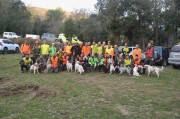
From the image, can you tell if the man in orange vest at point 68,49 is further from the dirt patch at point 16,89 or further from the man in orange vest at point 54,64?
the dirt patch at point 16,89

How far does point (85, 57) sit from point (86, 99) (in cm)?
759

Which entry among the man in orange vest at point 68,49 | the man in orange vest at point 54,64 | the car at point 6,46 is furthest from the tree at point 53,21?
the man in orange vest at point 54,64

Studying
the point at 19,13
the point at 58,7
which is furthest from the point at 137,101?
the point at 58,7

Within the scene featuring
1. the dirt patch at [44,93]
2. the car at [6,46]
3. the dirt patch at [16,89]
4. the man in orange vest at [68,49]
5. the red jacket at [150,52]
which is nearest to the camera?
the dirt patch at [44,93]

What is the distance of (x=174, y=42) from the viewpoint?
36.8m

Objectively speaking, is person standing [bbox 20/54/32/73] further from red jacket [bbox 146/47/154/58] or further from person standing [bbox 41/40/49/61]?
red jacket [bbox 146/47/154/58]

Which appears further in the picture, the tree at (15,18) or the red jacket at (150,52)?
the tree at (15,18)

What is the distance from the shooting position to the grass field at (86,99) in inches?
313

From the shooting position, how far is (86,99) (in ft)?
31.4

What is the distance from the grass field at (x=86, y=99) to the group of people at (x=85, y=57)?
304 cm

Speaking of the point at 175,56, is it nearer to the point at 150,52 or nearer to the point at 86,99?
the point at 150,52

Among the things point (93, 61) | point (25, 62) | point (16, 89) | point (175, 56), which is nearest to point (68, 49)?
point (93, 61)

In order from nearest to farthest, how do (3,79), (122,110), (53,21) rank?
(122,110)
(3,79)
(53,21)

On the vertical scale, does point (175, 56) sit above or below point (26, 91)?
above
